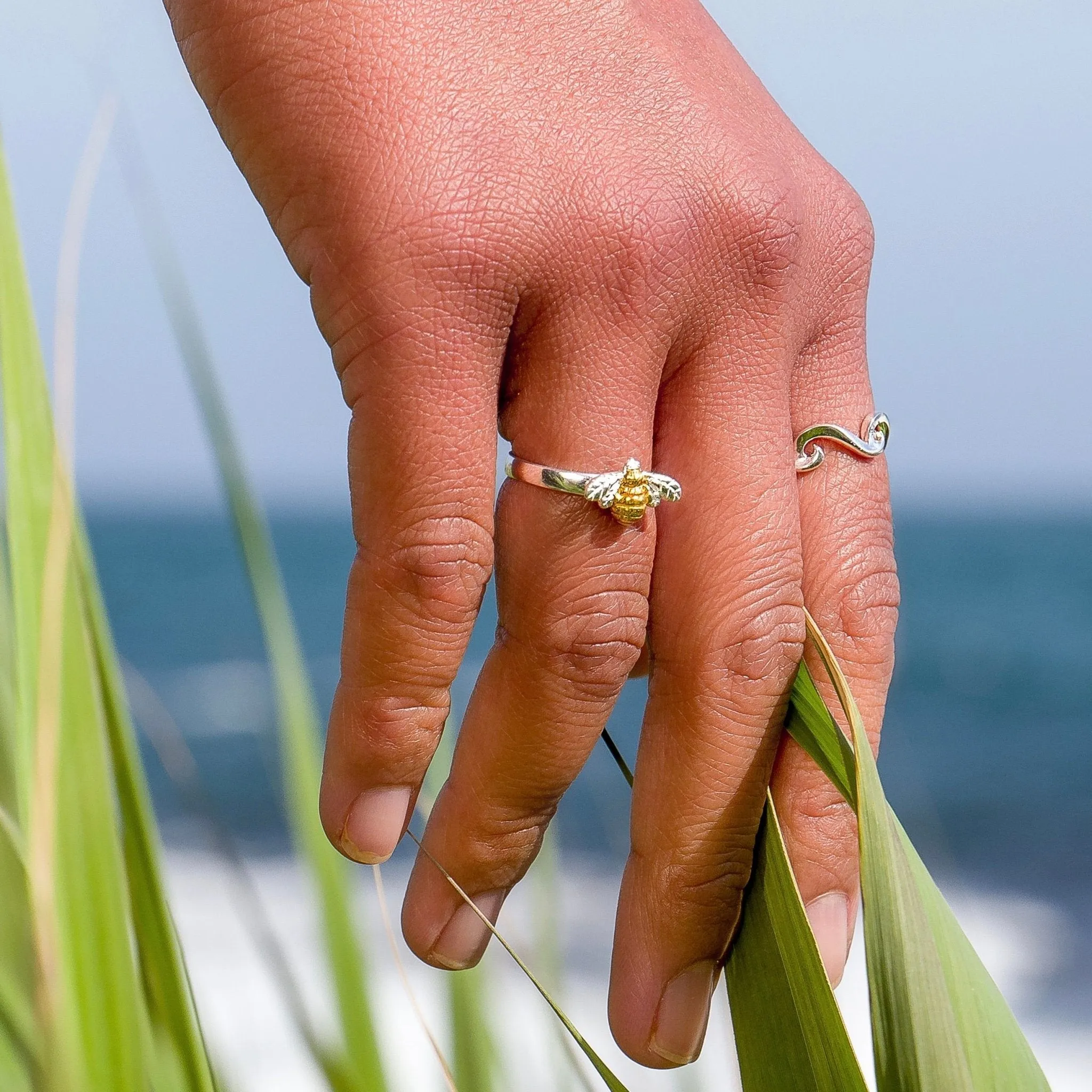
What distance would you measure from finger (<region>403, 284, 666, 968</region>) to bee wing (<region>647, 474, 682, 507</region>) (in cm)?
1

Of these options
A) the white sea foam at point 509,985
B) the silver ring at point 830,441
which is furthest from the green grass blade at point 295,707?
the silver ring at point 830,441

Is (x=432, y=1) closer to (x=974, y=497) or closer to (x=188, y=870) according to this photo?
(x=188, y=870)

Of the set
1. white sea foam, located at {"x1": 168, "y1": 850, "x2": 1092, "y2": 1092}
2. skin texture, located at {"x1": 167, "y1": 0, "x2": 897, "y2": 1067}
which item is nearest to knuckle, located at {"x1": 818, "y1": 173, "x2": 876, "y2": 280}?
skin texture, located at {"x1": 167, "y1": 0, "x2": 897, "y2": 1067}

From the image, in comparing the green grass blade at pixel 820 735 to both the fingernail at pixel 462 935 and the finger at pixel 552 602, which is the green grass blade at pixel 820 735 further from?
the fingernail at pixel 462 935

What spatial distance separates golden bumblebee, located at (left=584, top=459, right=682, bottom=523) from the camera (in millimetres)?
526

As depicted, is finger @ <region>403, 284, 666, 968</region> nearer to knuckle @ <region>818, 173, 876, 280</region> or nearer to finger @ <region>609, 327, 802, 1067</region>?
finger @ <region>609, 327, 802, 1067</region>

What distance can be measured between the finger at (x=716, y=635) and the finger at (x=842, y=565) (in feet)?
0.17

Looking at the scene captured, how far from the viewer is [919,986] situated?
0.37 meters

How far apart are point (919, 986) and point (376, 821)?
11.8 inches

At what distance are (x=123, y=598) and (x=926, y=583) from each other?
9718 mm

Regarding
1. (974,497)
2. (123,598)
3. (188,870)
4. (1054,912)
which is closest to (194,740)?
(188,870)

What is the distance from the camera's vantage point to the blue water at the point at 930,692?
183 inches

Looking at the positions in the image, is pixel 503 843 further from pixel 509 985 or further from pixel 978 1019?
pixel 509 985

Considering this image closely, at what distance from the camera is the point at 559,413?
0.52m
